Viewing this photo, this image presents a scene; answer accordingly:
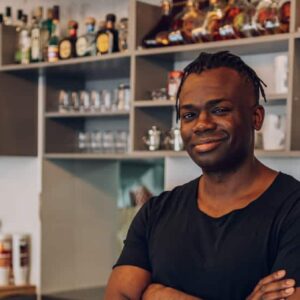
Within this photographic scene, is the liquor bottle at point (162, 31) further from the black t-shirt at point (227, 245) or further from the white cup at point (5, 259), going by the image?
the white cup at point (5, 259)

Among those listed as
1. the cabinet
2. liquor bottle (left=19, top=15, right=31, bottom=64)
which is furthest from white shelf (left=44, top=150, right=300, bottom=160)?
liquor bottle (left=19, top=15, right=31, bottom=64)

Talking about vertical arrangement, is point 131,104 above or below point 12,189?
above

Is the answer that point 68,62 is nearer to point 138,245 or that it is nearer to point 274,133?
point 274,133

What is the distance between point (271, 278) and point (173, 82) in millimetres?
1272

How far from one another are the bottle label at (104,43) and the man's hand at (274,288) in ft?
5.11

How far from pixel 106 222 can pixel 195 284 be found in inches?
74.8

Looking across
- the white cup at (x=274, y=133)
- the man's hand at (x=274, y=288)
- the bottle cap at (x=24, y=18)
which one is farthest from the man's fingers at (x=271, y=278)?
the bottle cap at (x=24, y=18)

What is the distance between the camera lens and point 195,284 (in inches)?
58.1

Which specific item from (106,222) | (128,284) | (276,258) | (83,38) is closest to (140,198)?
(106,222)

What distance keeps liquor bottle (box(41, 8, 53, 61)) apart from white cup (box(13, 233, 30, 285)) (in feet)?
2.89

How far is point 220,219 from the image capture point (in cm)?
148

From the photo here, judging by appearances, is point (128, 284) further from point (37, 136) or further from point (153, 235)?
point (37, 136)

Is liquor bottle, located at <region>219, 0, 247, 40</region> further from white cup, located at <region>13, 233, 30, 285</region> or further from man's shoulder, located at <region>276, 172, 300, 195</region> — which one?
white cup, located at <region>13, 233, 30, 285</region>

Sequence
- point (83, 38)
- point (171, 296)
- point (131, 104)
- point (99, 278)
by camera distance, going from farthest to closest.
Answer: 1. point (99, 278)
2. point (83, 38)
3. point (131, 104)
4. point (171, 296)
